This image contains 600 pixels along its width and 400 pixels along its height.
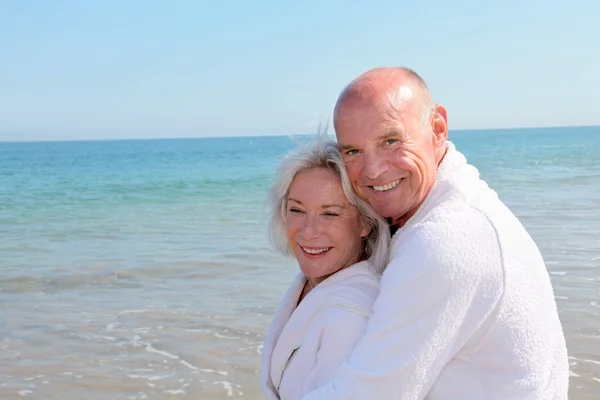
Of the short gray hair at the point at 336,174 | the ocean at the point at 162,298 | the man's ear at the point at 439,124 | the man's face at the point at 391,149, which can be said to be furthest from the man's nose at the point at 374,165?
the ocean at the point at 162,298

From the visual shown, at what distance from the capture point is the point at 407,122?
251 cm

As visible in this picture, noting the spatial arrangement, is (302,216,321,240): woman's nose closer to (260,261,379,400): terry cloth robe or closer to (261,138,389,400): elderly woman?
(261,138,389,400): elderly woman

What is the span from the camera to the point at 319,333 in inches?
97.9

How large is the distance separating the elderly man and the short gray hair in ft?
0.83

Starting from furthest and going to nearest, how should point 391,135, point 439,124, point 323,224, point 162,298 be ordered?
1. point 162,298
2. point 323,224
3. point 439,124
4. point 391,135

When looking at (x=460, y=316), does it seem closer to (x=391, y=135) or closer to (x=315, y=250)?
(x=391, y=135)

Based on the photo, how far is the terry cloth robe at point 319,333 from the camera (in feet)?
7.88

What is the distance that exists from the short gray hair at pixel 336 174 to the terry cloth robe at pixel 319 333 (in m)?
0.10

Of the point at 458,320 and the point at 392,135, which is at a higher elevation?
the point at 392,135

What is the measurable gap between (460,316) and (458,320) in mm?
14

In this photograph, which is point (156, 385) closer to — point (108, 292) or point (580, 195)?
point (108, 292)

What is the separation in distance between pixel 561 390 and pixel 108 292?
6619 mm

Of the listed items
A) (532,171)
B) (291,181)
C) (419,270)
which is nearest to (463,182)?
(419,270)

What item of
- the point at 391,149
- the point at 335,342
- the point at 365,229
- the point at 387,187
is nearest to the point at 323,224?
the point at 365,229
